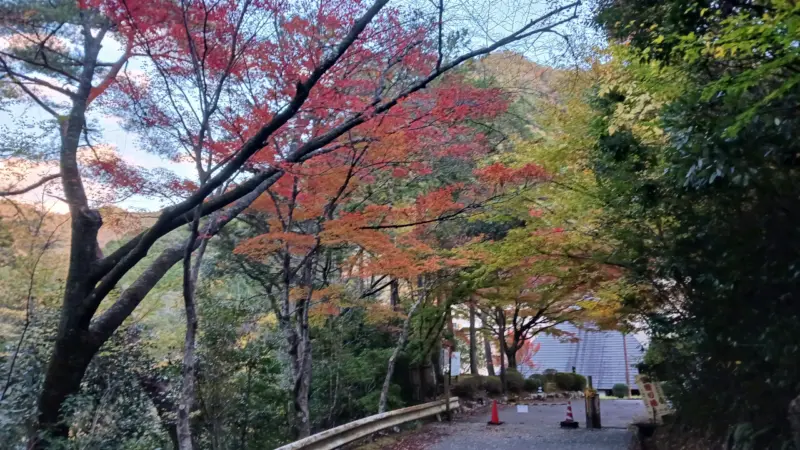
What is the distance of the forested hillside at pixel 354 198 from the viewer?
209 inches

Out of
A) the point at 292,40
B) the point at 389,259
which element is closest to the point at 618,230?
the point at 389,259

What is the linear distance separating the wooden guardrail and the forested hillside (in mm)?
737

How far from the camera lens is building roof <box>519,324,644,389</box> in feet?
99.3

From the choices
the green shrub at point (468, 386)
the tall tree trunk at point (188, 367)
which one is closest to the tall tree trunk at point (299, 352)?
the tall tree trunk at point (188, 367)

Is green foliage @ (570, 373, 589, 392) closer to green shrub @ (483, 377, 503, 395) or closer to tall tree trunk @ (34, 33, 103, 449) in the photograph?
green shrub @ (483, 377, 503, 395)

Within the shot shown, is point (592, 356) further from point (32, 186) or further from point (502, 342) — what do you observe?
point (32, 186)

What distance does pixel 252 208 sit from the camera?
10875 millimetres

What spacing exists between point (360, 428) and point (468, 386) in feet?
40.4

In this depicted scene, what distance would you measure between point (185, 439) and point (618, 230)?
6961 mm

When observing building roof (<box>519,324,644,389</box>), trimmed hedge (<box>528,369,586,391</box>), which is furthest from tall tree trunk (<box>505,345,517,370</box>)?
building roof (<box>519,324,644,389</box>)

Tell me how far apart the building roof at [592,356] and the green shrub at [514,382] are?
633 cm

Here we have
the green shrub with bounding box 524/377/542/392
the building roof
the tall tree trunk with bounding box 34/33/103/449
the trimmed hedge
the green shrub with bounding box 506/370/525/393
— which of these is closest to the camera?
the tall tree trunk with bounding box 34/33/103/449

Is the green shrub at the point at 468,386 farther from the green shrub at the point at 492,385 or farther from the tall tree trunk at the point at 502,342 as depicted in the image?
the tall tree trunk at the point at 502,342

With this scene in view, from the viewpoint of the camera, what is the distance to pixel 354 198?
39.4ft
